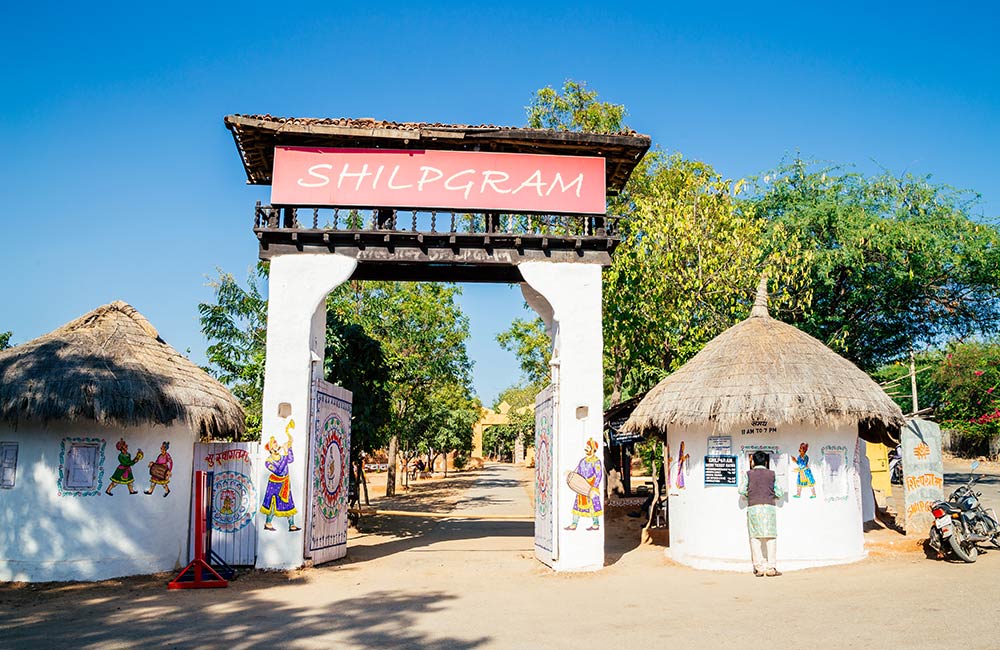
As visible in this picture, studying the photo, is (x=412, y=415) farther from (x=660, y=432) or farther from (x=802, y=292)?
(x=660, y=432)

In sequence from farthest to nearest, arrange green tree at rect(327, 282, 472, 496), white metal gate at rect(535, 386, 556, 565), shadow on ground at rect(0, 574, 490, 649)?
green tree at rect(327, 282, 472, 496) < white metal gate at rect(535, 386, 556, 565) < shadow on ground at rect(0, 574, 490, 649)

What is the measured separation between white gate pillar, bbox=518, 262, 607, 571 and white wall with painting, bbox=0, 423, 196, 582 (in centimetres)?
605

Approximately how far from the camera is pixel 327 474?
40.9 ft

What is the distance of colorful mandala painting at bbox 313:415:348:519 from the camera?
1211cm

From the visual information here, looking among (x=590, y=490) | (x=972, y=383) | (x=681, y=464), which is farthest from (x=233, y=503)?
(x=972, y=383)

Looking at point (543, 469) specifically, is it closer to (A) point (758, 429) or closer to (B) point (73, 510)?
(A) point (758, 429)

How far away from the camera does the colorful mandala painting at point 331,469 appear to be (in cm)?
1211

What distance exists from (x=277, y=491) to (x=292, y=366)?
191 centimetres

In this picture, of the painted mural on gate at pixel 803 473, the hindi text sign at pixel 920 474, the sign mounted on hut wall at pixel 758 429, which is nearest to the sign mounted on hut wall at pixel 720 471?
the sign mounted on hut wall at pixel 758 429

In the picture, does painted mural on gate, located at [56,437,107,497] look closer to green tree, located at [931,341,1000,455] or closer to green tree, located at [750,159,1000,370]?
green tree, located at [750,159,1000,370]

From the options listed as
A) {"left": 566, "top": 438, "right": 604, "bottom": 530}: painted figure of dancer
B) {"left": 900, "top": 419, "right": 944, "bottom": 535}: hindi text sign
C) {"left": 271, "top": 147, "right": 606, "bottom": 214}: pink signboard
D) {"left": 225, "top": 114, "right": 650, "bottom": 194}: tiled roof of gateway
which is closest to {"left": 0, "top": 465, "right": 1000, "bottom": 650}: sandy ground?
{"left": 900, "top": 419, "right": 944, "bottom": 535}: hindi text sign

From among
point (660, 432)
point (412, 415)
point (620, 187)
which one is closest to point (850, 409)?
point (660, 432)

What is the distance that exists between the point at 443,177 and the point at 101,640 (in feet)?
26.4

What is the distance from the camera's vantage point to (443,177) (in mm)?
12445
